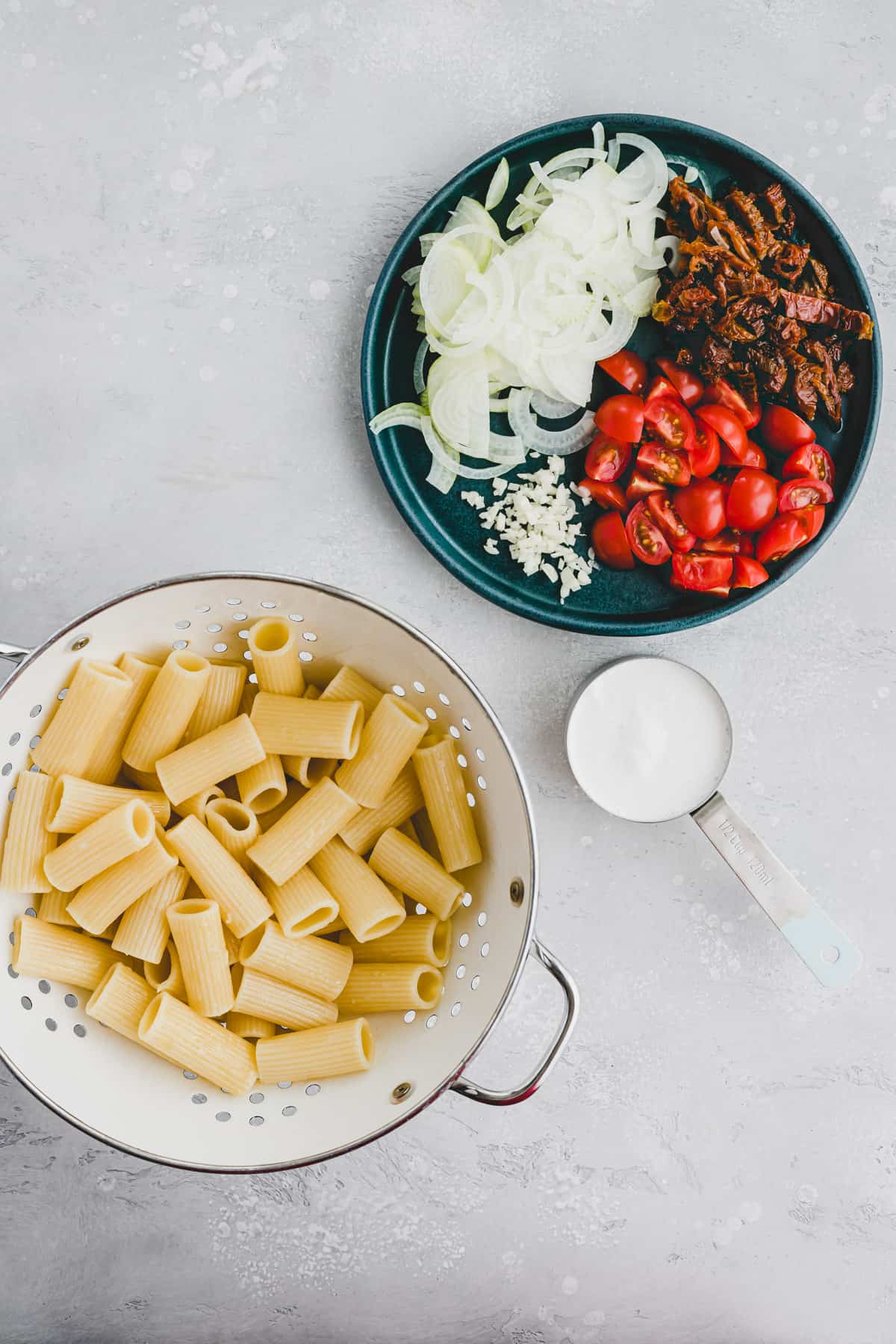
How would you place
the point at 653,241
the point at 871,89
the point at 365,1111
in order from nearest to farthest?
1. the point at 365,1111
2. the point at 653,241
3. the point at 871,89

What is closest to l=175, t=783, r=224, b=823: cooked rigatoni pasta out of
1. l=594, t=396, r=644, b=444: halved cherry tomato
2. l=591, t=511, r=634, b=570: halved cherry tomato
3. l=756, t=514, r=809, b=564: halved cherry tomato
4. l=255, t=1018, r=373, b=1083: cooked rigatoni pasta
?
l=255, t=1018, r=373, b=1083: cooked rigatoni pasta

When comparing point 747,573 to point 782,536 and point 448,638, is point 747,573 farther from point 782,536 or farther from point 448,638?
point 448,638

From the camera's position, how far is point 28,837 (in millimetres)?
1332

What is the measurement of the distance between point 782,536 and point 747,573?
79mm

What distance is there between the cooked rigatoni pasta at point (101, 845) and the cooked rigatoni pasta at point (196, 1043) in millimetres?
201

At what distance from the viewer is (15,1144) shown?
1661 millimetres

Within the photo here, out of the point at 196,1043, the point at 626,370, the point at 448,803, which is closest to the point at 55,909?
the point at 196,1043

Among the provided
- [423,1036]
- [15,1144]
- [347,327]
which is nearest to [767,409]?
[347,327]

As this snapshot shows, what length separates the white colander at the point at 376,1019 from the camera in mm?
1245

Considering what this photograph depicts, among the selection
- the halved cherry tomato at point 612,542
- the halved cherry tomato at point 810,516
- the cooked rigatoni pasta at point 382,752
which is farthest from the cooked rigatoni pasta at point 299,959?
the halved cherry tomato at point 810,516

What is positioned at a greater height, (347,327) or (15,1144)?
(347,327)

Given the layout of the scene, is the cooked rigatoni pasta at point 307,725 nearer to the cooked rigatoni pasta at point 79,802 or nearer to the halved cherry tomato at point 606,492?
the cooked rigatoni pasta at point 79,802

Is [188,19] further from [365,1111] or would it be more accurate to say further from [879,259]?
[365,1111]

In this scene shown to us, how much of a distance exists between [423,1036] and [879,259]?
1.47 meters
